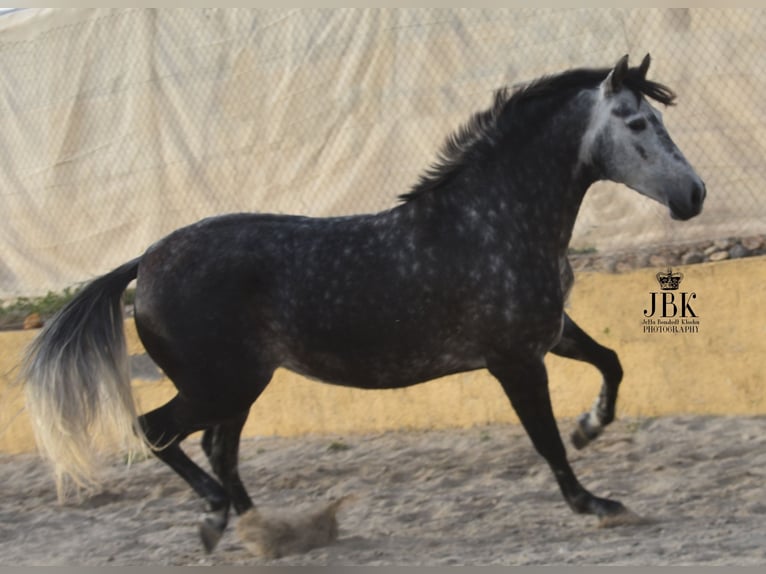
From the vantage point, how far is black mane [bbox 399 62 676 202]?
464 centimetres

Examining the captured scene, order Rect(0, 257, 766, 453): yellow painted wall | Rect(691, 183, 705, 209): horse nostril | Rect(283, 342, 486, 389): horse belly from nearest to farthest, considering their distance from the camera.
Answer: Rect(691, 183, 705, 209): horse nostril, Rect(283, 342, 486, 389): horse belly, Rect(0, 257, 766, 453): yellow painted wall

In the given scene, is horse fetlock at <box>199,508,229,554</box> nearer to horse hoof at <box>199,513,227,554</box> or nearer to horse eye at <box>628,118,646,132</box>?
horse hoof at <box>199,513,227,554</box>

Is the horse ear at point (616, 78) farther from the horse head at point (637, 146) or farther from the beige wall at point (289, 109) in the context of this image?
the beige wall at point (289, 109)

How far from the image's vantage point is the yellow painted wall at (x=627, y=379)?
618cm

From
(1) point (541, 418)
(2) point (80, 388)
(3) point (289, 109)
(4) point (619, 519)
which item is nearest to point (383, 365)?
(1) point (541, 418)

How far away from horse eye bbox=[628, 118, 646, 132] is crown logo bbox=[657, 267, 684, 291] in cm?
203

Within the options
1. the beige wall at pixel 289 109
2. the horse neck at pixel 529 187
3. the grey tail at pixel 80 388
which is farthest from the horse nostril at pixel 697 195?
the beige wall at pixel 289 109

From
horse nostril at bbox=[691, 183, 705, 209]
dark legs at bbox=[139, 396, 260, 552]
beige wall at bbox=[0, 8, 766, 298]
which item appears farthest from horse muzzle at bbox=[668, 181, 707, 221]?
beige wall at bbox=[0, 8, 766, 298]

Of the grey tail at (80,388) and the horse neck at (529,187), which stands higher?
the horse neck at (529,187)

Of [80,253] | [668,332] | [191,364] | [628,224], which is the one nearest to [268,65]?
[80,253]

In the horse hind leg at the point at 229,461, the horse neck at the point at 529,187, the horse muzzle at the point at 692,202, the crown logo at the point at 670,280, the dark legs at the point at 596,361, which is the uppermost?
the horse neck at the point at 529,187

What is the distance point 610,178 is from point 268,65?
469 cm

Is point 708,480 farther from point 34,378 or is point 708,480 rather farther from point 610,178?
point 34,378

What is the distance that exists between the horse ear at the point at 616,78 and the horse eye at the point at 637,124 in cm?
15
